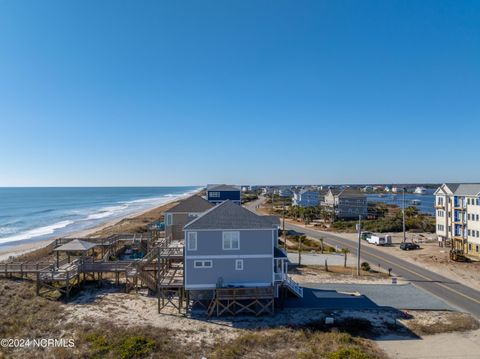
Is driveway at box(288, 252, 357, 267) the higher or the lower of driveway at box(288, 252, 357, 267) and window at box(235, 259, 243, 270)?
the lower

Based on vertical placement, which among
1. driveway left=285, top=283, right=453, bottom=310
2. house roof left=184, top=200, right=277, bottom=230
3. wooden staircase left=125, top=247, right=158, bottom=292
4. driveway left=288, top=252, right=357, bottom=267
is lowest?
driveway left=288, top=252, right=357, bottom=267

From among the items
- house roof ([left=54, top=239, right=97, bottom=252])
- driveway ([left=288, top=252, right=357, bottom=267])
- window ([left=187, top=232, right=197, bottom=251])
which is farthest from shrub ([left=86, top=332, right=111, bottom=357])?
driveway ([left=288, top=252, right=357, bottom=267])

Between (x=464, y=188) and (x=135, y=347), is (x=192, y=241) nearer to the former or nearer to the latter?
(x=135, y=347)

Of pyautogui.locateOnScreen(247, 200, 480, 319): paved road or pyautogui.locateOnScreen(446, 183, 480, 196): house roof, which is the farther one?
pyautogui.locateOnScreen(446, 183, 480, 196): house roof

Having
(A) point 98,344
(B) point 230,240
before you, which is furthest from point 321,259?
(A) point 98,344

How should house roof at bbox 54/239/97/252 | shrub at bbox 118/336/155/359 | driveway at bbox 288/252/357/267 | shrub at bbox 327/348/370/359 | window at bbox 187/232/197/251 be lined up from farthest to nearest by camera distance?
driveway at bbox 288/252/357/267
house roof at bbox 54/239/97/252
window at bbox 187/232/197/251
shrub at bbox 118/336/155/359
shrub at bbox 327/348/370/359

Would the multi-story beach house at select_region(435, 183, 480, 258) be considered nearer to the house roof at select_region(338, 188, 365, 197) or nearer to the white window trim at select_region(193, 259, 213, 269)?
the house roof at select_region(338, 188, 365, 197)

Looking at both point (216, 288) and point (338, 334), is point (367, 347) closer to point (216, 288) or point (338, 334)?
point (338, 334)

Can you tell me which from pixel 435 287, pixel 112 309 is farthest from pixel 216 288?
pixel 435 287
